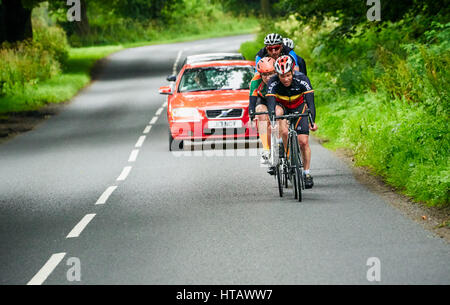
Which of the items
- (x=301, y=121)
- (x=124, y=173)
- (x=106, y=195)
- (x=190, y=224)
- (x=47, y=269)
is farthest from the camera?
(x=124, y=173)

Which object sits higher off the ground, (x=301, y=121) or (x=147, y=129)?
(x=301, y=121)

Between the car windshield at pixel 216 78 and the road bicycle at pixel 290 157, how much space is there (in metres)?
5.53

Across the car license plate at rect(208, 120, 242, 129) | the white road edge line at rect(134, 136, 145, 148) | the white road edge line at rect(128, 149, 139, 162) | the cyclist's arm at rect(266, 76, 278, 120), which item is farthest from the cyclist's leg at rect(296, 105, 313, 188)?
the white road edge line at rect(134, 136, 145, 148)

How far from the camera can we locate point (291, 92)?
10.4 m

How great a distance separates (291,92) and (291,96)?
5 centimetres

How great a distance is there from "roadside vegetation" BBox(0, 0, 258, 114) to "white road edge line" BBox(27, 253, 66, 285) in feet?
59.0

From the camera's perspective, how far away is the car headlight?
14992 mm

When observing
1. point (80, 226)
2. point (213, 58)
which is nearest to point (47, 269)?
point (80, 226)

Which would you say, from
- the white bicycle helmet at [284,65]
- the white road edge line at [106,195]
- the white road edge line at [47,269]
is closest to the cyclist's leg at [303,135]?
the white bicycle helmet at [284,65]

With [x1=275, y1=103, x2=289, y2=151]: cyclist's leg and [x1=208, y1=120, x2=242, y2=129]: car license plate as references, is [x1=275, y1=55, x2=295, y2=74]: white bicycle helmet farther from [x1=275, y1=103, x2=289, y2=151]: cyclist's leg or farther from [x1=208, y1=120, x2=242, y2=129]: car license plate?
[x1=208, y1=120, x2=242, y2=129]: car license plate

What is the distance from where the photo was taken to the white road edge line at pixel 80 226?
29.1 ft

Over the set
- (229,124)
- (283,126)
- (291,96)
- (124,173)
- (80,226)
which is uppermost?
(291,96)

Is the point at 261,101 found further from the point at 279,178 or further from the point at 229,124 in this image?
the point at 229,124
